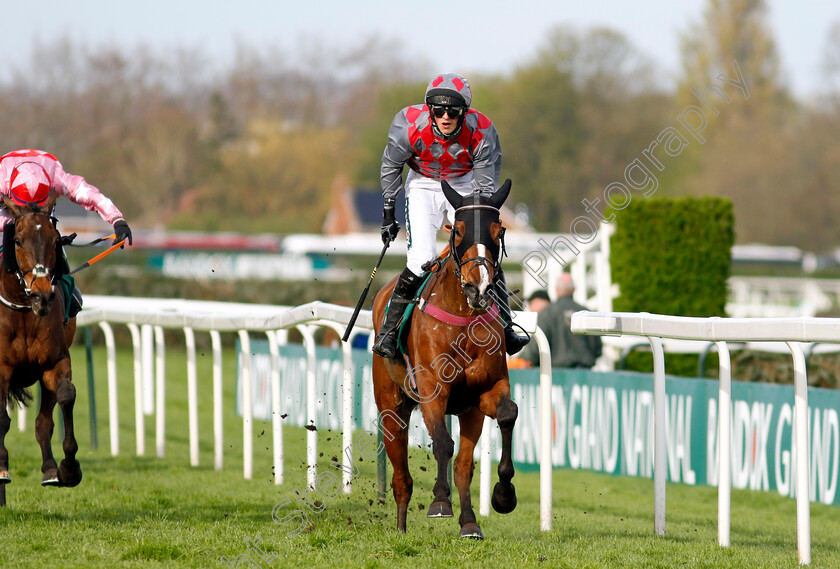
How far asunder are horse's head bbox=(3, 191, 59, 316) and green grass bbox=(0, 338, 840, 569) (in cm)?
102

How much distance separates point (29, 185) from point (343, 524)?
2226mm

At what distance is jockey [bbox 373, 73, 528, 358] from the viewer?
4.88 m

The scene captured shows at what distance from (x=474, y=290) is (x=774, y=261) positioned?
3349 cm

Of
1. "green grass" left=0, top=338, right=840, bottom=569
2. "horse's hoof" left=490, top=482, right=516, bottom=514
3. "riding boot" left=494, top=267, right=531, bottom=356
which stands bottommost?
"green grass" left=0, top=338, right=840, bottom=569

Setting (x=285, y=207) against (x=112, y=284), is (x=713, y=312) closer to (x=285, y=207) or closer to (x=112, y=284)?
(x=112, y=284)

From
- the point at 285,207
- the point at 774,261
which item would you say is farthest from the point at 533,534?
the point at 285,207

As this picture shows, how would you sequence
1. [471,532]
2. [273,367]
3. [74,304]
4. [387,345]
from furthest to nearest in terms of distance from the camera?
[273,367] < [74,304] < [387,345] < [471,532]

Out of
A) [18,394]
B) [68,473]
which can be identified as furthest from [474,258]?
[18,394]

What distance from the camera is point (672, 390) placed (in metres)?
7.36

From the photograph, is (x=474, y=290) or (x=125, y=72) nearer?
(x=474, y=290)

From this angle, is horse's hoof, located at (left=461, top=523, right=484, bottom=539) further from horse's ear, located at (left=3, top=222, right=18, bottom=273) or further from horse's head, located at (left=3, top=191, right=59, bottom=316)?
horse's ear, located at (left=3, top=222, right=18, bottom=273)

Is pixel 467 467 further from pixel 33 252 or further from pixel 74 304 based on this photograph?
pixel 74 304

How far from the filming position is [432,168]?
5.15 m

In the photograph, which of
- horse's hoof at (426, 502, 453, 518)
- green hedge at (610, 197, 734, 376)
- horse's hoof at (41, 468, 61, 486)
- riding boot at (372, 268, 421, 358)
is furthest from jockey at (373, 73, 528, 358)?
green hedge at (610, 197, 734, 376)
